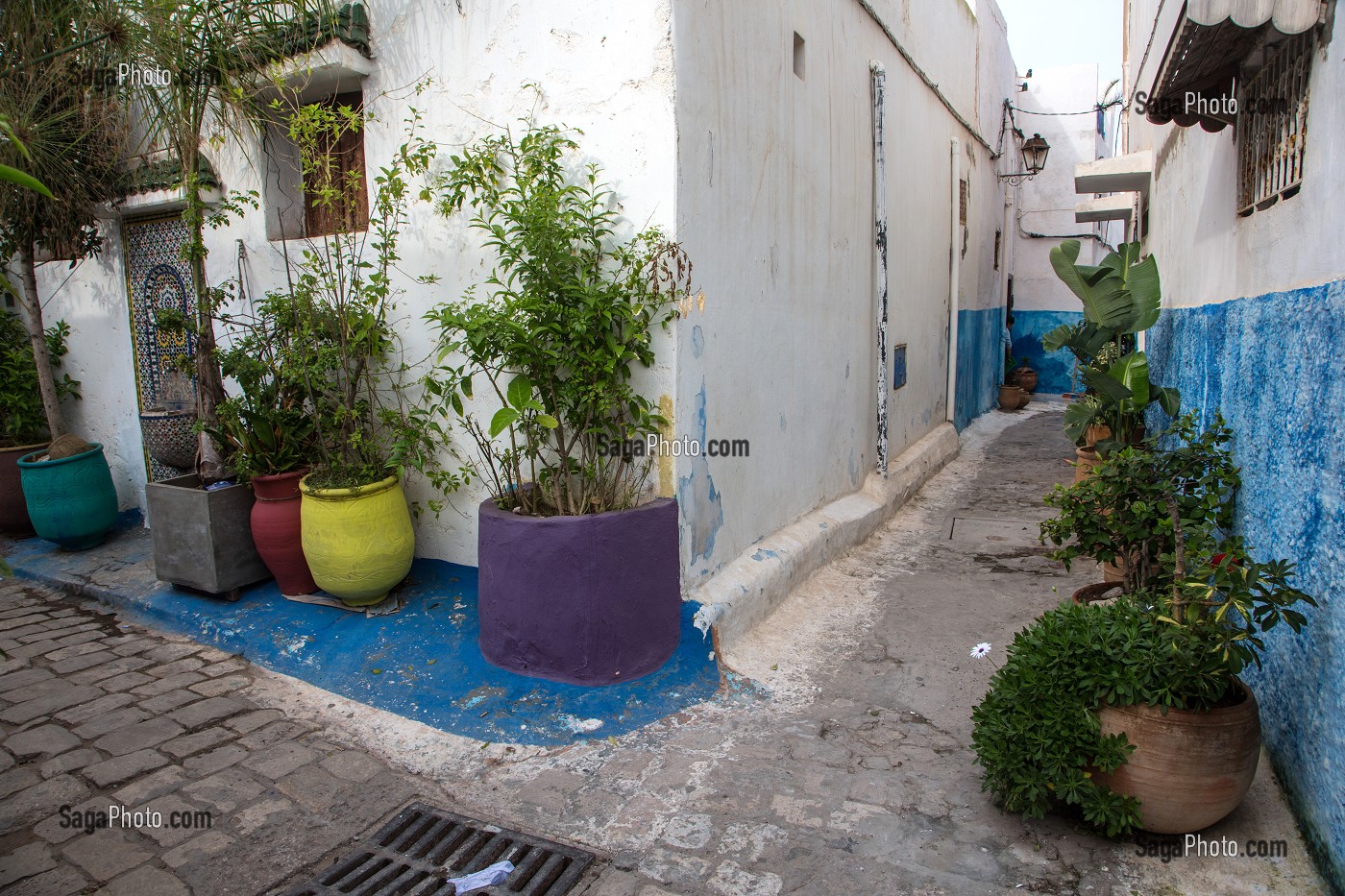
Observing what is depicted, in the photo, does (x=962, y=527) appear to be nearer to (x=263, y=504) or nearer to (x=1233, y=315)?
(x=1233, y=315)

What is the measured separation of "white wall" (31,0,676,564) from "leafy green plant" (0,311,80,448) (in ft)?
7.35

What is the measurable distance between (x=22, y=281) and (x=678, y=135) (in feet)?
19.6

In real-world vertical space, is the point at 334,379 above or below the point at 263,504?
above

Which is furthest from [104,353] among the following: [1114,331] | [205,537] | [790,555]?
[1114,331]

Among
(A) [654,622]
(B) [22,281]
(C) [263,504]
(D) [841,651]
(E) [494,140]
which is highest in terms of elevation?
(E) [494,140]

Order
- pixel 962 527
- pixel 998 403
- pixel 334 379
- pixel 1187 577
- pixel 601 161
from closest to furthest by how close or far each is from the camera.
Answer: pixel 1187 577, pixel 601 161, pixel 334 379, pixel 962 527, pixel 998 403

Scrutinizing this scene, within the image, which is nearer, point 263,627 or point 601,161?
point 601,161

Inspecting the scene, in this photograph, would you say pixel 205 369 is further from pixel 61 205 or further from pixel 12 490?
pixel 12 490

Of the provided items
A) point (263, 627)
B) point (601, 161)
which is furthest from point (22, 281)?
point (601, 161)

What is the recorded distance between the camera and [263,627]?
460cm

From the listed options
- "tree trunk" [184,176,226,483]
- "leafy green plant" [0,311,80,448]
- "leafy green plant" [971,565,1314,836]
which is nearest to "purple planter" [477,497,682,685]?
"leafy green plant" [971,565,1314,836]

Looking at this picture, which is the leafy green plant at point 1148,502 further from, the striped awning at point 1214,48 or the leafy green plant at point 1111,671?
the striped awning at point 1214,48

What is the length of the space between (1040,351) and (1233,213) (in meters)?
14.0

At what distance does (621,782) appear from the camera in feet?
10.7
